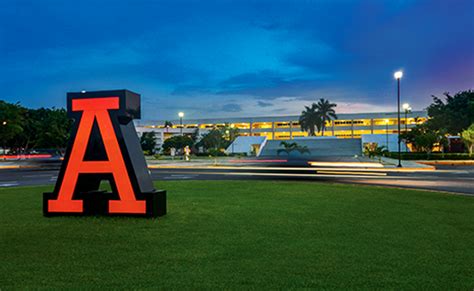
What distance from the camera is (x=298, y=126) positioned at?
357ft

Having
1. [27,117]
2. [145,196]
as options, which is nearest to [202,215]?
[145,196]

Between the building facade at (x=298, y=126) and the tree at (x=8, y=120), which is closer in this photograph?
the tree at (x=8, y=120)

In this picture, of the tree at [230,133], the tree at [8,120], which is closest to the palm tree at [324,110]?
the tree at [230,133]

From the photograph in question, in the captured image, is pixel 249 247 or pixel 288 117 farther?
pixel 288 117

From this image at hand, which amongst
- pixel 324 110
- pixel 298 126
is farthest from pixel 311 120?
pixel 298 126

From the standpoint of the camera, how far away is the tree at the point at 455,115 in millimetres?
62656

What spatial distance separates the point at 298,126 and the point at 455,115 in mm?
48941

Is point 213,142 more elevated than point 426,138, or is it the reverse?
point 213,142

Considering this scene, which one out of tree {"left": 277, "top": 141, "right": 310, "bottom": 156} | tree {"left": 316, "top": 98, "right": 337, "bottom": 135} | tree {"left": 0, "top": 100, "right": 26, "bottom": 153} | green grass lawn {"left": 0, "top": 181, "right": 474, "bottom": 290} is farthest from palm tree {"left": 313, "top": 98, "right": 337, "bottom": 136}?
green grass lawn {"left": 0, "top": 181, "right": 474, "bottom": 290}

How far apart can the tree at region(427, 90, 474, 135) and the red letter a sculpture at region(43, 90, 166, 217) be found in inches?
2531

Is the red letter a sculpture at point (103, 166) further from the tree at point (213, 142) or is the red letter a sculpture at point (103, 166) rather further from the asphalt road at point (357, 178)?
the tree at point (213, 142)

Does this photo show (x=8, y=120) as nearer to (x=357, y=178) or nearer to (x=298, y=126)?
(x=357, y=178)

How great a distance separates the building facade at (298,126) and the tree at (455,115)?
27.8m

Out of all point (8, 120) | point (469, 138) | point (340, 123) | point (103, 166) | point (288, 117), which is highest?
point (288, 117)
